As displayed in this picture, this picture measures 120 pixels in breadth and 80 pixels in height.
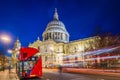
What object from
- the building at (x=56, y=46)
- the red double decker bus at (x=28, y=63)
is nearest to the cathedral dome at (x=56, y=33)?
the building at (x=56, y=46)

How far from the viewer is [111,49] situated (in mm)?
34656

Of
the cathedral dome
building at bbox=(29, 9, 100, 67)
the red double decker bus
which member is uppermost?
the cathedral dome

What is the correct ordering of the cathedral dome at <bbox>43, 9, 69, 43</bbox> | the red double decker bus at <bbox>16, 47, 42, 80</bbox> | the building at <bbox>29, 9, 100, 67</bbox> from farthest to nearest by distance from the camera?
the cathedral dome at <bbox>43, 9, 69, 43</bbox>
the building at <bbox>29, 9, 100, 67</bbox>
the red double decker bus at <bbox>16, 47, 42, 80</bbox>

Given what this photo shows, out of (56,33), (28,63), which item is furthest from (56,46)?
(28,63)

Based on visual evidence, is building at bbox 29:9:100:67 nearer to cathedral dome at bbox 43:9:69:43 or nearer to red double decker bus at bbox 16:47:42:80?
cathedral dome at bbox 43:9:69:43

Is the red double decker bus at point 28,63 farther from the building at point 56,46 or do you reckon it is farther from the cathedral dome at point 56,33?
the cathedral dome at point 56,33

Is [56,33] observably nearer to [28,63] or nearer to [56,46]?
[56,46]

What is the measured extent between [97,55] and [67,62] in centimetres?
1471

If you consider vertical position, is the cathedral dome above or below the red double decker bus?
above

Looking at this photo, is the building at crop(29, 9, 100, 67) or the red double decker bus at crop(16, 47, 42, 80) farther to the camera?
the building at crop(29, 9, 100, 67)

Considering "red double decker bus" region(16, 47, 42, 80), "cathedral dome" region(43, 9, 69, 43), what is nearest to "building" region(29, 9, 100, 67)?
"cathedral dome" region(43, 9, 69, 43)

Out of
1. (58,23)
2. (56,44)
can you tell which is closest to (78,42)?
(56,44)

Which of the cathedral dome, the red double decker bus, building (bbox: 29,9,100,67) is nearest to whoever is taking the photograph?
the red double decker bus

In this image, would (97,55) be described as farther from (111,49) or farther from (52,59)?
(52,59)
